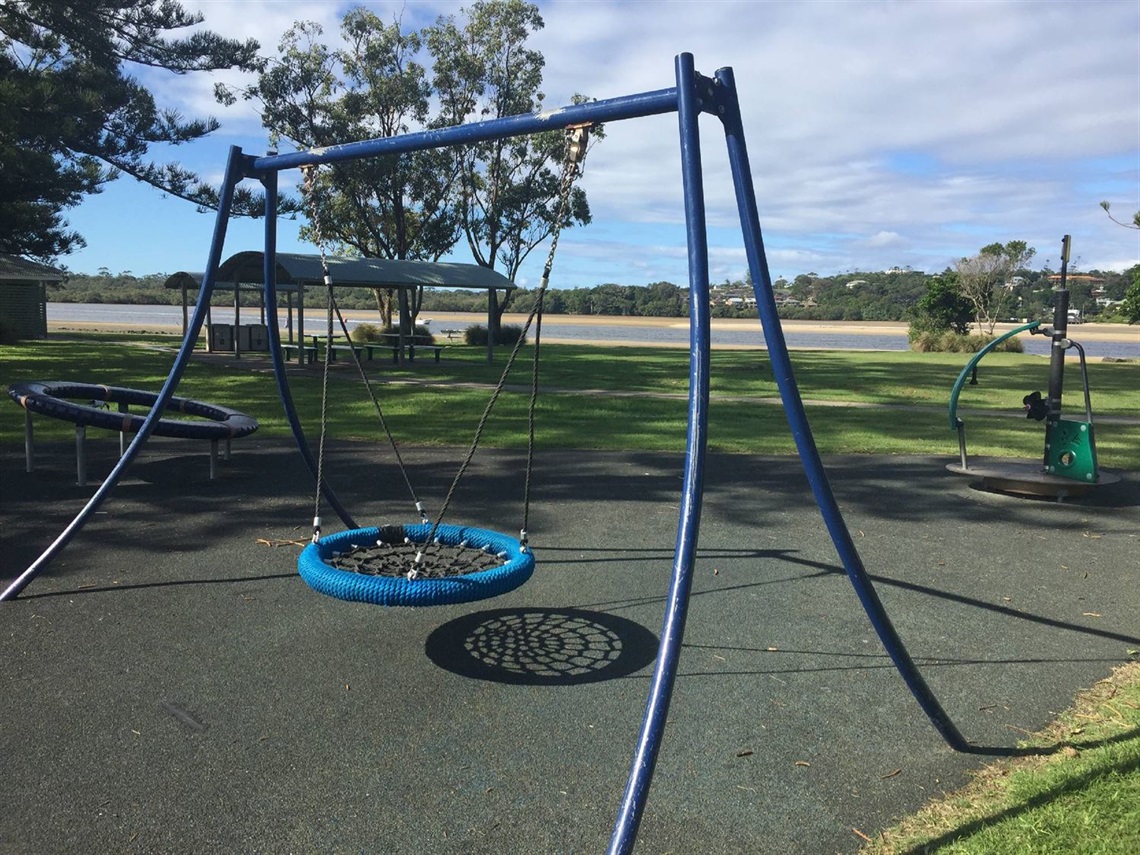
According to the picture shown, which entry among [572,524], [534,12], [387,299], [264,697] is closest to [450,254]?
[387,299]

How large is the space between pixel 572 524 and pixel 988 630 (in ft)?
8.88

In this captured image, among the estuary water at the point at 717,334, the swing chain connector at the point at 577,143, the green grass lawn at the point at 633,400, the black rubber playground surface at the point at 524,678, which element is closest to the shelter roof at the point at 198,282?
the green grass lawn at the point at 633,400

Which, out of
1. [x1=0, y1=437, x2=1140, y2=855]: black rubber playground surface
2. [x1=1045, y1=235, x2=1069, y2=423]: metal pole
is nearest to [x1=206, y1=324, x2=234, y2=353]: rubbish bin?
[x1=0, y1=437, x2=1140, y2=855]: black rubber playground surface

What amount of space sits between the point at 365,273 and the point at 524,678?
19982mm

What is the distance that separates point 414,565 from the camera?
405 centimetres

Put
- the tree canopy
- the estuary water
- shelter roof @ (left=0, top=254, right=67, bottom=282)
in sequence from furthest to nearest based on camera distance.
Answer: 1. the estuary water
2. shelter roof @ (left=0, top=254, right=67, bottom=282)
3. the tree canopy

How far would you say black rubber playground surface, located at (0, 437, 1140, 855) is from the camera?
8.91 feet

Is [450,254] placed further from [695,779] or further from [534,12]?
[695,779]

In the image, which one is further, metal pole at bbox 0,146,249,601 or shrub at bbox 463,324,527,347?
shrub at bbox 463,324,527,347

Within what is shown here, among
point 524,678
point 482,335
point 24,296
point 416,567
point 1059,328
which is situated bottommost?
point 524,678

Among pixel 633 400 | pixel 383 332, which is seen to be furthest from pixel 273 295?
pixel 383 332

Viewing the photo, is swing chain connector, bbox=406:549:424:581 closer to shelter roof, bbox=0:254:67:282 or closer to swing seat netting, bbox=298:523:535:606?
swing seat netting, bbox=298:523:535:606

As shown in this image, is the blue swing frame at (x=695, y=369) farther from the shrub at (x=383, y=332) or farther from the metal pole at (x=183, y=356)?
the shrub at (x=383, y=332)

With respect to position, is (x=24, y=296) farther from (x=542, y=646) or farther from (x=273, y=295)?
(x=542, y=646)
